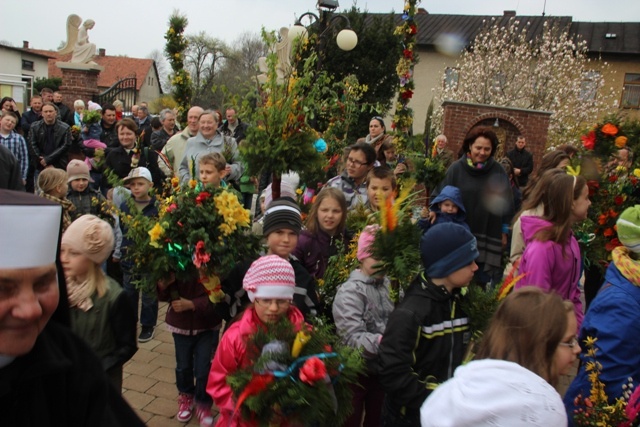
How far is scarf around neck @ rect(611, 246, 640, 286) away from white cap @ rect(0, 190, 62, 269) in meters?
2.84

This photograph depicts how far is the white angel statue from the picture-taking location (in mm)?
13500

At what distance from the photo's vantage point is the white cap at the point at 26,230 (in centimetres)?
106

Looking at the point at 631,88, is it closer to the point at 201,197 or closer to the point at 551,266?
the point at 551,266

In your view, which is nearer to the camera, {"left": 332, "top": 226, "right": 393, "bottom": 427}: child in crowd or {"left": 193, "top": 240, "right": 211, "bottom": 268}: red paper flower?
{"left": 332, "top": 226, "right": 393, "bottom": 427}: child in crowd

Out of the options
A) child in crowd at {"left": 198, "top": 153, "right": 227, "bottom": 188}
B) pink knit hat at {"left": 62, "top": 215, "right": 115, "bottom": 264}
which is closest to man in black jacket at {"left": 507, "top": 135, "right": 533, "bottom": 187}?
child in crowd at {"left": 198, "top": 153, "right": 227, "bottom": 188}

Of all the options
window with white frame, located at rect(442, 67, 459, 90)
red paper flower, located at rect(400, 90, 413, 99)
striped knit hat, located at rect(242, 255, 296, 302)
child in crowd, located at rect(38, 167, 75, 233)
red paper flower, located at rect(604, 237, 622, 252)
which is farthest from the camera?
window with white frame, located at rect(442, 67, 459, 90)

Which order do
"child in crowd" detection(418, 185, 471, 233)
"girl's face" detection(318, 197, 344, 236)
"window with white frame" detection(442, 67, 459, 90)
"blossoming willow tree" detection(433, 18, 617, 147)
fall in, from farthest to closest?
"window with white frame" detection(442, 67, 459, 90) → "blossoming willow tree" detection(433, 18, 617, 147) → "child in crowd" detection(418, 185, 471, 233) → "girl's face" detection(318, 197, 344, 236)

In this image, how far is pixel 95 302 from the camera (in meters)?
3.07

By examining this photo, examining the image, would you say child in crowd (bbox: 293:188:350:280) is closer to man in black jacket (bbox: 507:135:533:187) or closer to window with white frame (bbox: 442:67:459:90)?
man in black jacket (bbox: 507:135:533:187)

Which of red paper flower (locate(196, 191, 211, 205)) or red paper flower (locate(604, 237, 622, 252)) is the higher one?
red paper flower (locate(196, 191, 211, 205))

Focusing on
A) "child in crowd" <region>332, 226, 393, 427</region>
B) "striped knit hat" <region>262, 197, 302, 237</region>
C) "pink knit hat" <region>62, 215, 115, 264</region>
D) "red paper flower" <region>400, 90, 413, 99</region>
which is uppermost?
"red paper flower" <region>400, 90, 413, 99</region>

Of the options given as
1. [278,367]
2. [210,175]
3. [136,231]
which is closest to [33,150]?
[210,175]

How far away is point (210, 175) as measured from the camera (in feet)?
15.5

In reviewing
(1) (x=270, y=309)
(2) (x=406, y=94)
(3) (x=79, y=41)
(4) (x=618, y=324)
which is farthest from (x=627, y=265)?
(3) (x=79, y=41)
